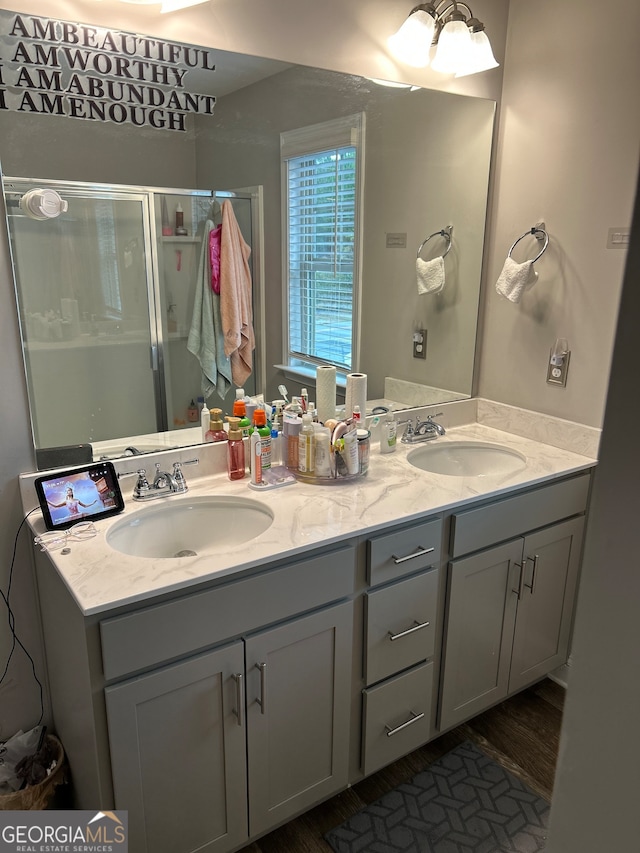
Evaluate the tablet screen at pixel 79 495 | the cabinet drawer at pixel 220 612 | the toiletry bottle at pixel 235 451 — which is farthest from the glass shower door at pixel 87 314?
the cabinet drawer at pixel 220 612

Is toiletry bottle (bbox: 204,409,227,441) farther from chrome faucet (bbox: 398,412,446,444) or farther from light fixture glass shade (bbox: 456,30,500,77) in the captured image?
light fixture glass shade (bbox: 456,30,500,77)

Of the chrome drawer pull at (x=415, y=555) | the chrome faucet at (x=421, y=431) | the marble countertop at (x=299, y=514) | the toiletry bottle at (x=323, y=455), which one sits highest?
the toiletry bottle at (x=323, y=455)

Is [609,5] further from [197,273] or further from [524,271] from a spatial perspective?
[197,273]

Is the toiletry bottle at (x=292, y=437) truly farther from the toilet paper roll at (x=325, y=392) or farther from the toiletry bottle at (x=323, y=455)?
the toilet paper roll at (x=325, y=392)

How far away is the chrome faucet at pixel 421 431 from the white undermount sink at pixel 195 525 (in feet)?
2.59

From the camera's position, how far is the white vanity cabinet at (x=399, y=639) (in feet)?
5.50

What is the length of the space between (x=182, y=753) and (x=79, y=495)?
67 centimetres

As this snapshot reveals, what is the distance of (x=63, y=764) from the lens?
65.6 inches

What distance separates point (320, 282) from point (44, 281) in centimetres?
91

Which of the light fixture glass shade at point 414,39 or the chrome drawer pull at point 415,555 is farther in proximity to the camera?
the light fixture glass shade at point 414,39

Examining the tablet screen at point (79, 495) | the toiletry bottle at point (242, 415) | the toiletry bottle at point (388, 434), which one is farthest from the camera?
the toiletry bottle at point (388, 434)

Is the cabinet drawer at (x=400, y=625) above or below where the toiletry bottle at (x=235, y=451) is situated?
below

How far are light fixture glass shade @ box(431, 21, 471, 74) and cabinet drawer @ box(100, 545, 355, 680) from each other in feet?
5.38

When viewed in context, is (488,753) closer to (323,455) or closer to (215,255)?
(323,455)
